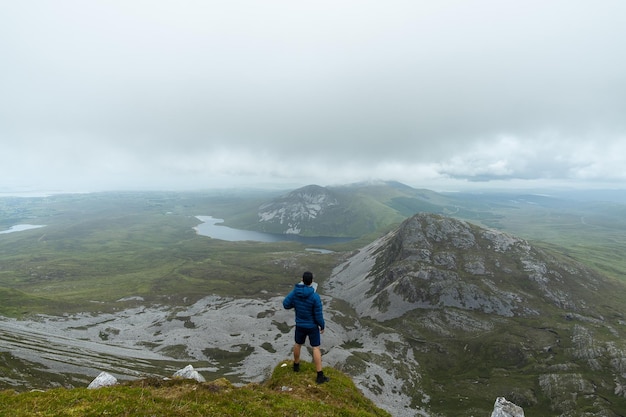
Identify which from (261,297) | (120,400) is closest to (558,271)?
(261,297)

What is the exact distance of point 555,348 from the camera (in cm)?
11381

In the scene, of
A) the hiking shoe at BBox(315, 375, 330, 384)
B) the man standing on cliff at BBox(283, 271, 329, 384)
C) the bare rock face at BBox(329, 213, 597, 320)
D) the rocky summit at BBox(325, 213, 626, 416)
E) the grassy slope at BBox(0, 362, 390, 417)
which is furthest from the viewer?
the bare rock face at BBox(329, 213, 597, 320)

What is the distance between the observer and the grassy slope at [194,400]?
1529cm

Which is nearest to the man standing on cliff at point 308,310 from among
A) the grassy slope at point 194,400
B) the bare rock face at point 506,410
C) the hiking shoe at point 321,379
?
the hiking shoe at point 321,379

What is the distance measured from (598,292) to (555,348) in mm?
83473

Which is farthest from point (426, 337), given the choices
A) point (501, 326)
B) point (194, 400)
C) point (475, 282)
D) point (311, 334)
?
point (194, 400)

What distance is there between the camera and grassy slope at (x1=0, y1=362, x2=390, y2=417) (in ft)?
50.2

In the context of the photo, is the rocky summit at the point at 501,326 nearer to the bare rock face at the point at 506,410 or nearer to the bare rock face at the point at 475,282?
the bare rock face at the point at 475,282

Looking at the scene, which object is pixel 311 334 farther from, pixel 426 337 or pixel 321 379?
pixel 426 337

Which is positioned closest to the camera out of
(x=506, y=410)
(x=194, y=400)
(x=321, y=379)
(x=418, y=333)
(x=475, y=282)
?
(x=194, y=400)

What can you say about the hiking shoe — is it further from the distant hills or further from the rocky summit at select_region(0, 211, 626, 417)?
the rocky summit at select_region(0, 211, 626, 417)

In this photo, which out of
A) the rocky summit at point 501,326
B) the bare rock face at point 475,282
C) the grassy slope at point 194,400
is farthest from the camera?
the bare rock face at point 475,282

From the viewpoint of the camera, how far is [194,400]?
57.4 ft

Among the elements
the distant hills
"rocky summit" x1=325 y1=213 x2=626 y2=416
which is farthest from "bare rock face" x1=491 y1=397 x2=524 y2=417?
"rocky summit" x1=325 y1=213 x2=626 y2=416
